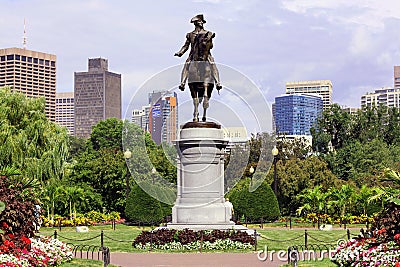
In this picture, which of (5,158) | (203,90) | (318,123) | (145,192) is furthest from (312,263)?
(318,123)

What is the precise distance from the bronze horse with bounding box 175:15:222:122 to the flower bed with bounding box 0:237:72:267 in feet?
28.6

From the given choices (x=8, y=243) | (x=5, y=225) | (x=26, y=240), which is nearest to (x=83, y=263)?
(x=26, y=240)

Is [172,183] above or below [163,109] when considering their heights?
below

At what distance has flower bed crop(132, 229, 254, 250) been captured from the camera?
70.2 ft

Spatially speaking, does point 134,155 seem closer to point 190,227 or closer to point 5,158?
point 5,158

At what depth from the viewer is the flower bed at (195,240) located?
2139 cm

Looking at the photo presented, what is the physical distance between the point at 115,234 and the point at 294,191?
61.4ft

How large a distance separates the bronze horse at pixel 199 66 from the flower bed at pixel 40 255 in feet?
28.6

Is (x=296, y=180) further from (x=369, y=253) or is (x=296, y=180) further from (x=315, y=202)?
(x=369, y=253)

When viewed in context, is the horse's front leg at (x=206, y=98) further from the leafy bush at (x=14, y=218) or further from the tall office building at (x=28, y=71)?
the tall office building at (x=28, y=71)

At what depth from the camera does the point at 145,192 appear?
3672cm

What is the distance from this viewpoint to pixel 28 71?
176 m

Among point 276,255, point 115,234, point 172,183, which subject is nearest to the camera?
point 276,255

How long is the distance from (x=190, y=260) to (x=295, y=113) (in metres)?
116
